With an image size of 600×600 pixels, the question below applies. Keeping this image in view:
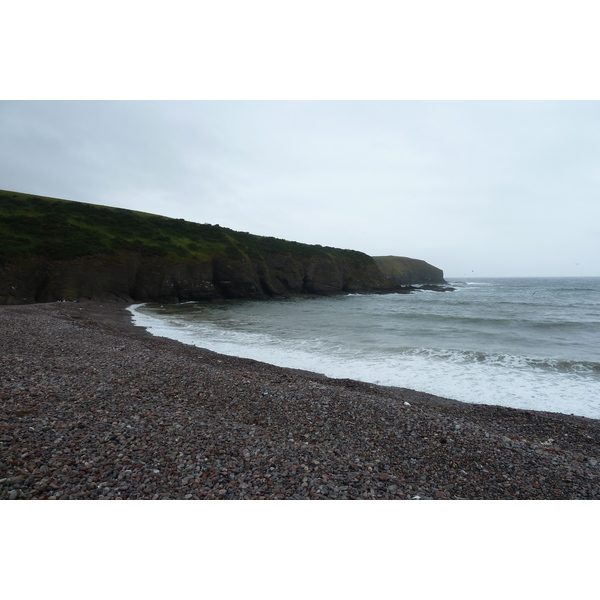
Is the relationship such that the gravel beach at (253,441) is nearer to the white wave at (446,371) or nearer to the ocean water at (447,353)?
the white wave at (446,371)

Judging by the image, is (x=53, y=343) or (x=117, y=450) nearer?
(x=117, y=450)

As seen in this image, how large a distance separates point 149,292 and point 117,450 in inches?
1575

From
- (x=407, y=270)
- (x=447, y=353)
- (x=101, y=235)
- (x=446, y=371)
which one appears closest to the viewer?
(x=446, y=371)

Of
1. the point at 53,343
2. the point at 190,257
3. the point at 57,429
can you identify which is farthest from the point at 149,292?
the point at 57,429

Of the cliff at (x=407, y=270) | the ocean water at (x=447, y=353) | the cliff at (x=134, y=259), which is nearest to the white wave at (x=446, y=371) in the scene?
the ocean water at (x=447, y=353)

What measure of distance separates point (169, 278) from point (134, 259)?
4.67 meters

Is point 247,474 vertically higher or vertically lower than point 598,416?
higher

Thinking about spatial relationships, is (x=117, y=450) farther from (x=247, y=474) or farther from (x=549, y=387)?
(x=549, y=387)

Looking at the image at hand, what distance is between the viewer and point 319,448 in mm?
5031

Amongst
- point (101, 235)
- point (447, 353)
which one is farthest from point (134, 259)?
point (447, 353)

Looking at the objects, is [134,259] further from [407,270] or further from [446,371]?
[407,270]

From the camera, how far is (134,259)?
131ft

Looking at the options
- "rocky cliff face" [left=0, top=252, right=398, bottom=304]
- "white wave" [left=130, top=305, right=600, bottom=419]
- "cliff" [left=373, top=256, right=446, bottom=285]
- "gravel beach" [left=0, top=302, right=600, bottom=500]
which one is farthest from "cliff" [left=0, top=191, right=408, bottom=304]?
"cliff" [left=373, top=256, right=446, bottom=285]

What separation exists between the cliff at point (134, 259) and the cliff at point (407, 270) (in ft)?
173
